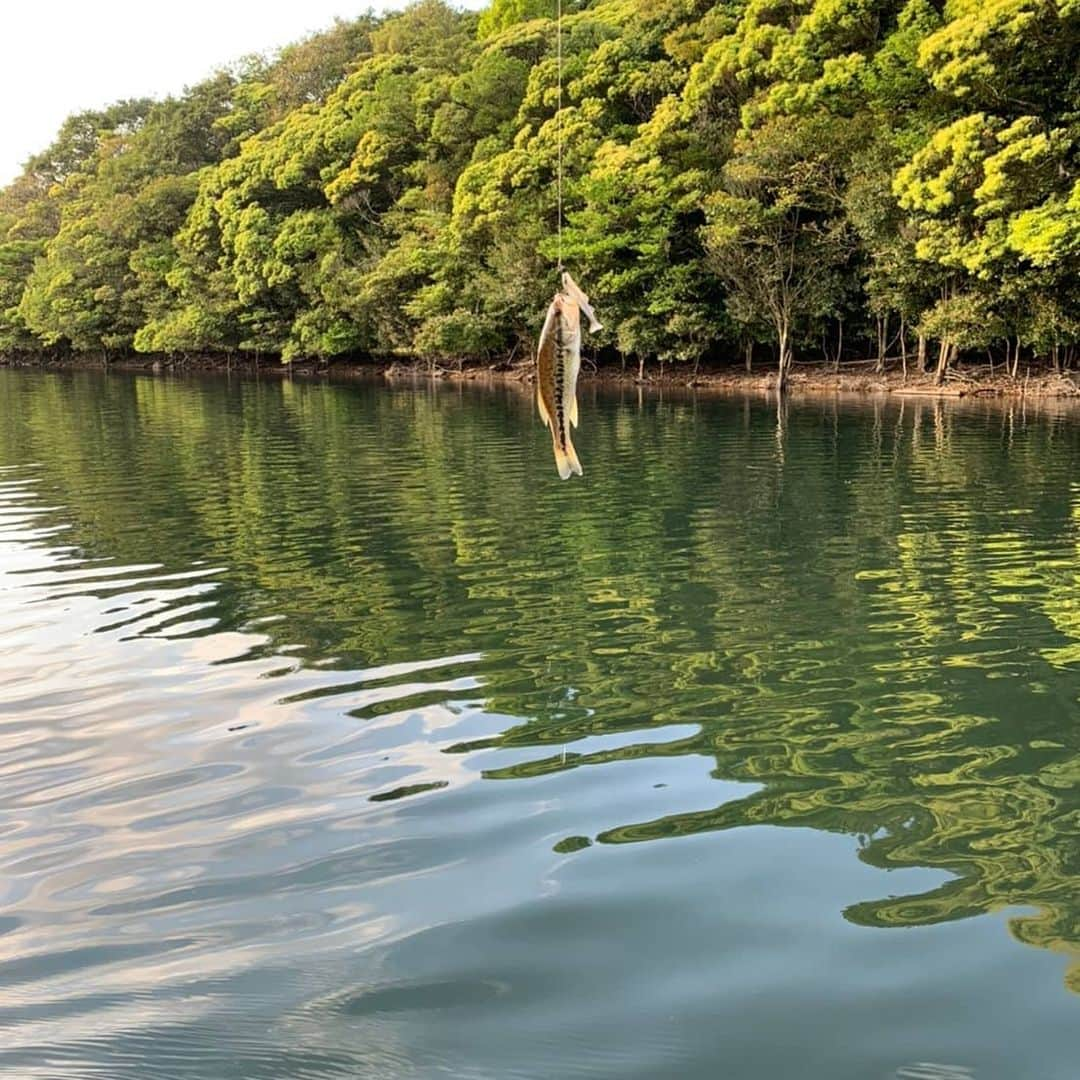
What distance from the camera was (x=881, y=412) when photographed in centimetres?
2630

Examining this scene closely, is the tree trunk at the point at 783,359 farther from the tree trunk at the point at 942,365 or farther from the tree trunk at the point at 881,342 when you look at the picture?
the tree trunk at the point at 942,365

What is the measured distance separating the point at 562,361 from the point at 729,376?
115 feet

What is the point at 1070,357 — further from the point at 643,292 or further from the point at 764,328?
the point at 643,292

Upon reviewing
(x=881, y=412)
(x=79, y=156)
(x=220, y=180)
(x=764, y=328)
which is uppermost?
(x=79, y=156)

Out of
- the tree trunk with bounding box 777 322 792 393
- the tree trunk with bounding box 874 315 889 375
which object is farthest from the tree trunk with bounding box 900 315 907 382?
the tree trunk with bounding box 777 322 792 393

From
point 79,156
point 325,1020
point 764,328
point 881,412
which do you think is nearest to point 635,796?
point 325,1020

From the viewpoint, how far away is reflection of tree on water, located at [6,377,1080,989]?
187 inches

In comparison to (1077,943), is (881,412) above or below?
above

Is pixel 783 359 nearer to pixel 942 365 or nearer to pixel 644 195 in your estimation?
pixel 942 365

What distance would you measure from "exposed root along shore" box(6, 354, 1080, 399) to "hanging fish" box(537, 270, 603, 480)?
28.0 m

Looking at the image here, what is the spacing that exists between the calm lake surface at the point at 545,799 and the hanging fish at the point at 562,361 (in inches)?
64.3

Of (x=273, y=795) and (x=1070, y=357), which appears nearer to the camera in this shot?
(x=273, y=795)

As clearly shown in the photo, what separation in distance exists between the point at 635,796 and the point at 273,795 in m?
1.76

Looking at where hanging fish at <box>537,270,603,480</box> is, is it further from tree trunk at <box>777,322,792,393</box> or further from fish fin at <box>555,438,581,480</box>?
tree trunk at <box>777,322,792,393</box>
